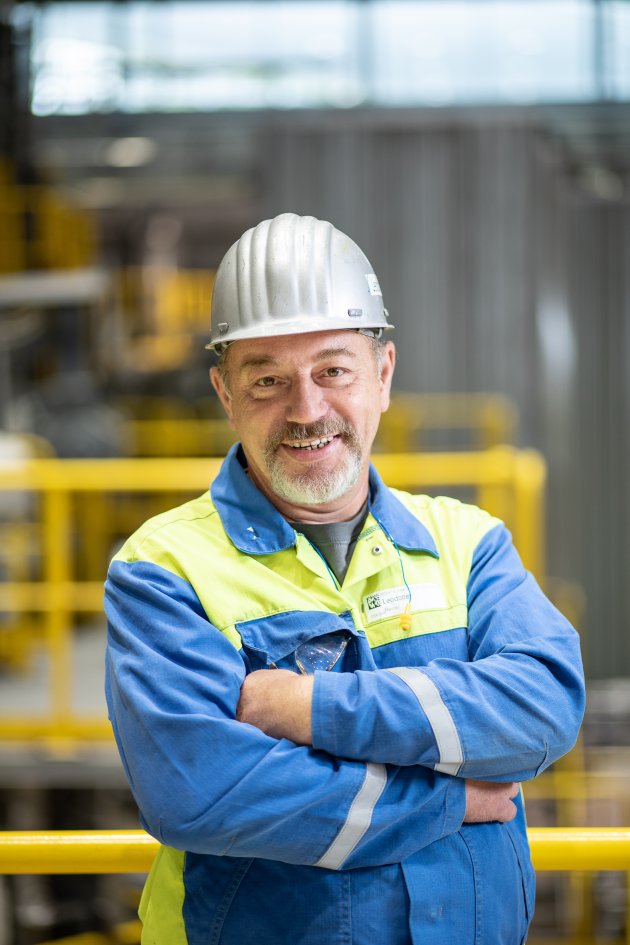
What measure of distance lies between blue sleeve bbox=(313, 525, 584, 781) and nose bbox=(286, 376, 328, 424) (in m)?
0.51

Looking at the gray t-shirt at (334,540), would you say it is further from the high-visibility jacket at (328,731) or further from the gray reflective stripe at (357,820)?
the gray reflective stripe at (357,820)

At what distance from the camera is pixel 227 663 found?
1.86 metres

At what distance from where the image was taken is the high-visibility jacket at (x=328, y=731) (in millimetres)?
1759

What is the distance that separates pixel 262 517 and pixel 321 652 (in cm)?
30

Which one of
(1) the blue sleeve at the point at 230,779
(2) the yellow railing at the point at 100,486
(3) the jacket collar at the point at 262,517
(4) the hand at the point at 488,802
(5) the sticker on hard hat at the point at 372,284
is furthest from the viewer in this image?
(2) the yellow railing at the point at 100,486

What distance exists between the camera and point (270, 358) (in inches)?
81.1

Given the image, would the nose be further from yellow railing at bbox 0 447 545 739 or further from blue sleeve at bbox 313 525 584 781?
yellow railing at bbox 0 447 545 739

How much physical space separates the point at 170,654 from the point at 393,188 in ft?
36.3

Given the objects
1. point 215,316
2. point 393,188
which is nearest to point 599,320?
point 393,188

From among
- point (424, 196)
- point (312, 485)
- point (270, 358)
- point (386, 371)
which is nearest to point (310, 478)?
point (312, 485)

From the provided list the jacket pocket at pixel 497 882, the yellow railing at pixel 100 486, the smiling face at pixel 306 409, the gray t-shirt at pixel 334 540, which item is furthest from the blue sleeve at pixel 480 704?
the yellow railing at pixel 100 486

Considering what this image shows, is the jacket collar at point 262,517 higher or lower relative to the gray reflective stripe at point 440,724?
higher

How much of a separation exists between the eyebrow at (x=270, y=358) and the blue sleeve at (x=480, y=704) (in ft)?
1.89

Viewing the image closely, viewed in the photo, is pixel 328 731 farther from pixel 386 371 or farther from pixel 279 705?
pixel 386 371
